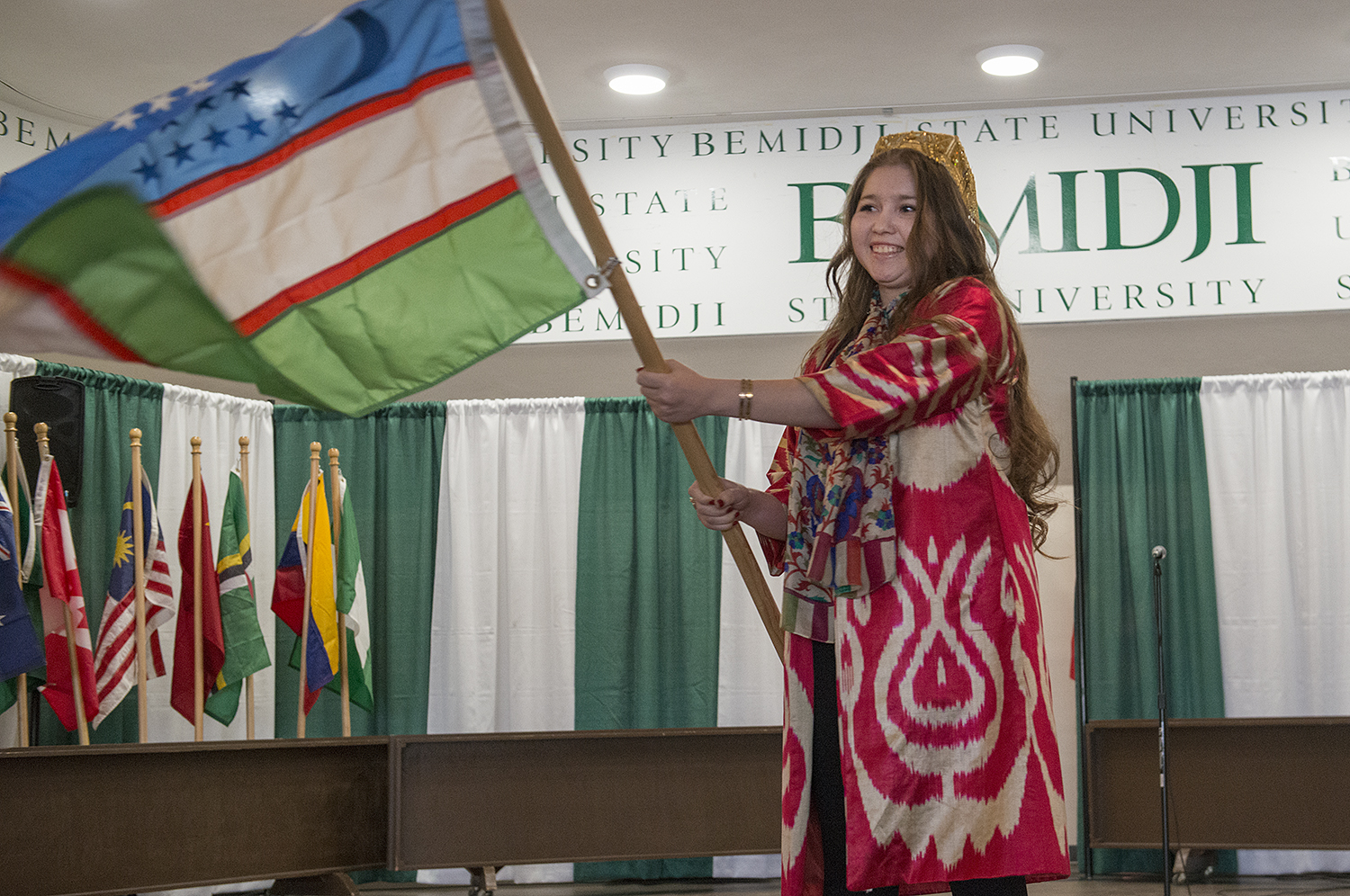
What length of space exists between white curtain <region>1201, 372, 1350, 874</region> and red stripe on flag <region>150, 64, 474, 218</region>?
431 cm

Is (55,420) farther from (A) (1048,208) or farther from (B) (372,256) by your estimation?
(A) (1048,208)

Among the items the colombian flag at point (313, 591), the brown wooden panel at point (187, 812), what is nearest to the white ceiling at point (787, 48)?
the colombian flag at point (313, 591)

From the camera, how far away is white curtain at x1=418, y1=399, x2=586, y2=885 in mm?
5164

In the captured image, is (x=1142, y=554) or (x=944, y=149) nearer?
(x=944, y=149)

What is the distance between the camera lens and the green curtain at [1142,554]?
498cm

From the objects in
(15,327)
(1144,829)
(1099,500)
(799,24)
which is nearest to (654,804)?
(1144,829)

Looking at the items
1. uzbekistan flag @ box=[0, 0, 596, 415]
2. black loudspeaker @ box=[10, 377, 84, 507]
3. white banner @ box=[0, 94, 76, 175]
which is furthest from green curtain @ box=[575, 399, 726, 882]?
uzbekistan flag @ box=[0, 0, 596, 415]

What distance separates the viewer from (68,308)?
144 cm

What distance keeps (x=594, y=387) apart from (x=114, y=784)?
2509mm

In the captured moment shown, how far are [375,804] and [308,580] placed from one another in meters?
0.84

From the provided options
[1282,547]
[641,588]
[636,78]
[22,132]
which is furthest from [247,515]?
[1282,547]

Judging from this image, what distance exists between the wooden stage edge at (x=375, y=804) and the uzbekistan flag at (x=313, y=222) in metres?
2.64

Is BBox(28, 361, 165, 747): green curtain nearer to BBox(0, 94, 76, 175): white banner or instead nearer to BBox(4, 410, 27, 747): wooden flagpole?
BBox(4, 410, 27, 747): wooden flagpole

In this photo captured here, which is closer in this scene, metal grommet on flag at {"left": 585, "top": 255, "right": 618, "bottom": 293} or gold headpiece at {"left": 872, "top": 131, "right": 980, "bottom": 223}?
metal grommet on flag at {"left": 585, "top": 255, "right": 618, "bottom": 293}
